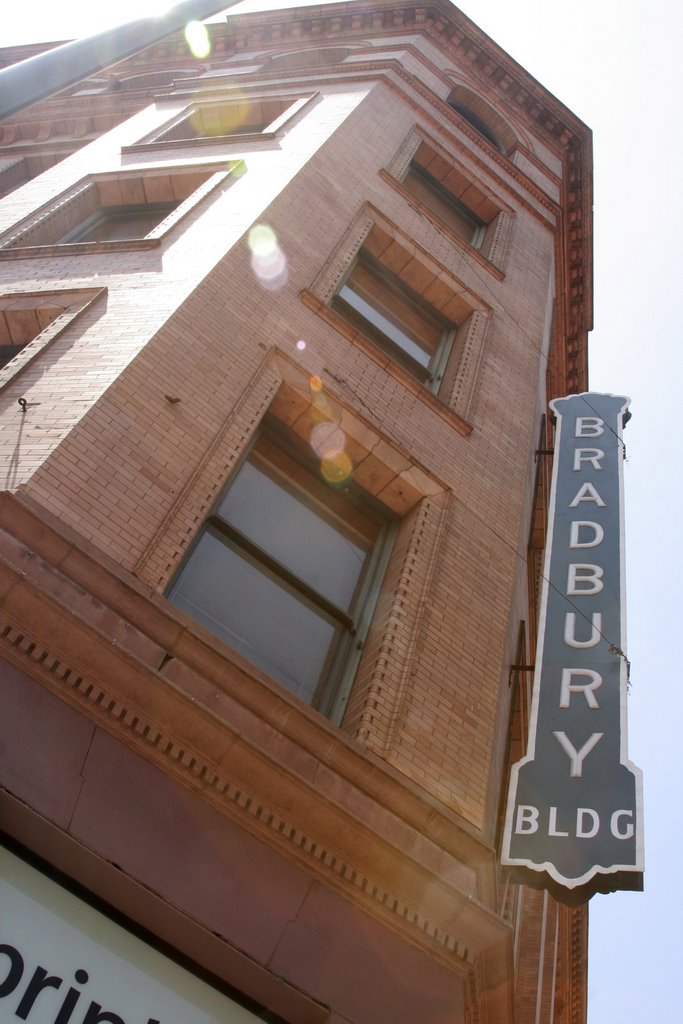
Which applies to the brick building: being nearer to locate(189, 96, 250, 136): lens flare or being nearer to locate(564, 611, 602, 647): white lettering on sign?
locate(564, 611, 602, 647): white lettering on sign

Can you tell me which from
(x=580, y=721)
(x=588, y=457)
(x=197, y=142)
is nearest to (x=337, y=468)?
(x=580, y=721)

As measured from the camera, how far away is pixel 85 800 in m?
5.13

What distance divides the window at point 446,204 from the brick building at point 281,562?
15 cm

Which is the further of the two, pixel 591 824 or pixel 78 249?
pixel 78 249

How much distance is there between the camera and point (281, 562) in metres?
8.12

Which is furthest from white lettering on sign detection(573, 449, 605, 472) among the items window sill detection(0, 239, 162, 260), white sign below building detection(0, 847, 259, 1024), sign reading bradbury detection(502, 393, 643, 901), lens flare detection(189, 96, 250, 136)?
lens flare detection(189, 96, 250, 136)

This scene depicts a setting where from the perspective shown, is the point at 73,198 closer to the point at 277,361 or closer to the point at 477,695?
the point at 277,361

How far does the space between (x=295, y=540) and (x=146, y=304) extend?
2641 millimetres

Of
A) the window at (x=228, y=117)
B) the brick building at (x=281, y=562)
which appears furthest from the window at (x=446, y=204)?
the window at (x=228, y=117)

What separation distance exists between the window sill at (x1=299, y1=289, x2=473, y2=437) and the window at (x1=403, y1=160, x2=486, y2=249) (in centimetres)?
633

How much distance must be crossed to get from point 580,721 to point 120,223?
9433mm

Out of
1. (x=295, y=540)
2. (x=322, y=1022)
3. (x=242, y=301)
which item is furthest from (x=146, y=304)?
(x=322, y=1022)

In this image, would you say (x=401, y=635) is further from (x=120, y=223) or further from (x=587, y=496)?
(x=120, y=223)

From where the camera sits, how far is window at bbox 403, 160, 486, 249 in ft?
51.6
